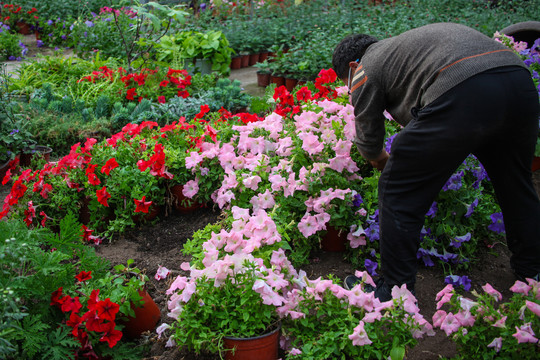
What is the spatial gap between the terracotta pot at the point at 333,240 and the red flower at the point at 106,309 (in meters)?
1.38

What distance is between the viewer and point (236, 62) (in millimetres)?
8586

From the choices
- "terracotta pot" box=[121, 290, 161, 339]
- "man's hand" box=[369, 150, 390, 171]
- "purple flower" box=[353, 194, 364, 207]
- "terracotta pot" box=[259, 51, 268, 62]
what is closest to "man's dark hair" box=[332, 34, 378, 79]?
"man's hand" box=[369, 150, 390, 171]

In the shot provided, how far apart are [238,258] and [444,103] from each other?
1.14m

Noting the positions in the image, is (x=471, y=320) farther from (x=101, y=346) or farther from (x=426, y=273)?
(x=101, y=346)

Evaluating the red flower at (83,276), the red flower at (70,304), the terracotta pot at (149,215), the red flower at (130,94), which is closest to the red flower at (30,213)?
the terracotta pot at (149,215)

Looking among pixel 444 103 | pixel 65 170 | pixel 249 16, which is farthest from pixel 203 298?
pixel 249 16

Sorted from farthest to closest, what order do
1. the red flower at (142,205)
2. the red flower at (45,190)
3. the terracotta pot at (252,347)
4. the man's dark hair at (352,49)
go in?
the red flower at (45,190), the red flower at (142,205), the man's dark hair at (352,49), the terracotta pot at (252,347)

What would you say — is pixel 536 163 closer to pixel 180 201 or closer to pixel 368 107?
pixel 368 107

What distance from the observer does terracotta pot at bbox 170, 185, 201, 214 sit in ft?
11.7

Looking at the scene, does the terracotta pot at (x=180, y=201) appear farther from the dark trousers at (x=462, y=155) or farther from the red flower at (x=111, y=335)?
the dark trousers at (x=462, y=155)

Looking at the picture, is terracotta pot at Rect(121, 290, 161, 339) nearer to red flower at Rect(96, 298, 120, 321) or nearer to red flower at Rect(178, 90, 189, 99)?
red flower at Rect(96, 298, 120, 321)

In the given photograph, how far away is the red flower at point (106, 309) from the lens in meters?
2.08

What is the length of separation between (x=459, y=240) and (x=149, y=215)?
6.95ft

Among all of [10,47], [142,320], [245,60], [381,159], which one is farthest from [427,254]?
[10,47]
